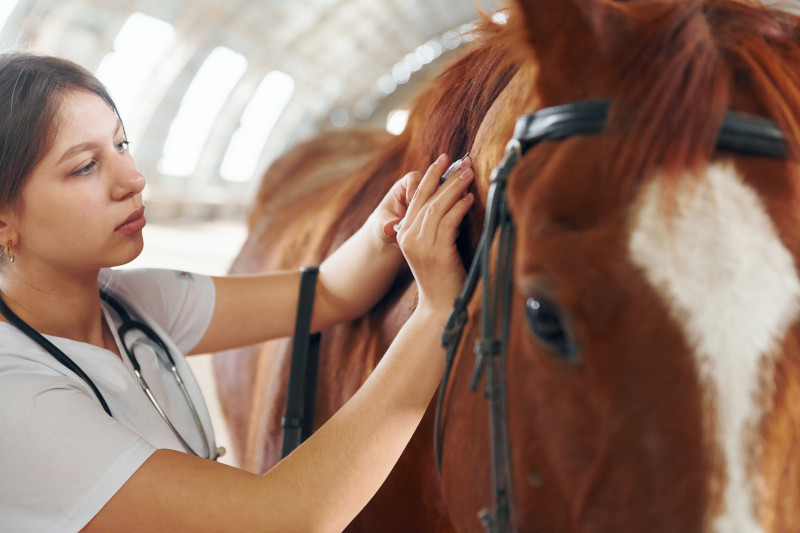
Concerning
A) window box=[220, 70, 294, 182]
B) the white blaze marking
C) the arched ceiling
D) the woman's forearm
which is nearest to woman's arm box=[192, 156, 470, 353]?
the woman's forearm

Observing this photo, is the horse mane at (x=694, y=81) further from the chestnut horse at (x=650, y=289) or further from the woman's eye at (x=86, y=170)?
the woman's eye at (x=86, y=170)

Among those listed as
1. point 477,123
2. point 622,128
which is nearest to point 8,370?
point 477,123

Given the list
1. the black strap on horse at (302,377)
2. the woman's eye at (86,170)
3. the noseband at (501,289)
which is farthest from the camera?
the black strap on horse at (302,377)

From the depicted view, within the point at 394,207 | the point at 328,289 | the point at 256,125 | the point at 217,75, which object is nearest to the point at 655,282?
the point at 394,207

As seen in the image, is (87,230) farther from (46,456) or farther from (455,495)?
(455,495)

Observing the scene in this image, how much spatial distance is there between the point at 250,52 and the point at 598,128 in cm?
1182

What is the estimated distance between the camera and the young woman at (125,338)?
35.3 inches

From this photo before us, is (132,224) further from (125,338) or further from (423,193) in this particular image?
(423,193)

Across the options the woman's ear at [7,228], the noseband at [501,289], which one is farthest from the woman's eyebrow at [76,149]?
the noseband at [501,289]

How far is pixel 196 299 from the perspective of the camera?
4.84 feet

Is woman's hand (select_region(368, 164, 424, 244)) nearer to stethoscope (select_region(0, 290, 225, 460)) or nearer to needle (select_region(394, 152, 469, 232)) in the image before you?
needle (select_region(394, 152, 469, 232))

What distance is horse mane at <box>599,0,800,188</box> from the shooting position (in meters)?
0.64

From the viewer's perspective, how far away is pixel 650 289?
60cm

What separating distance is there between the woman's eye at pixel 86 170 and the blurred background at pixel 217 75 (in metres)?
2.94
